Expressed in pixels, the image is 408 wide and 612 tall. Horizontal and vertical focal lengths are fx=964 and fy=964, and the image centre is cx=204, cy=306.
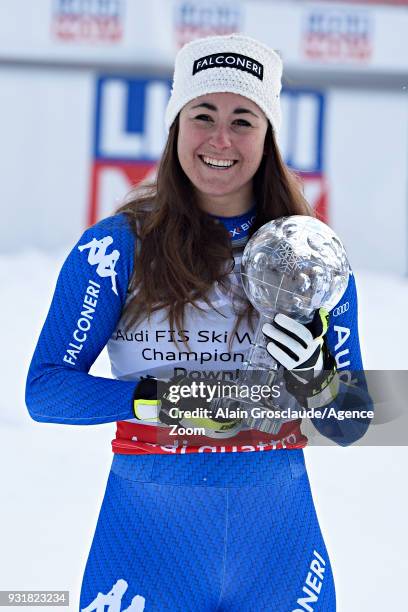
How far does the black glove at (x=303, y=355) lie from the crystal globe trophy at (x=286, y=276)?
0.03m

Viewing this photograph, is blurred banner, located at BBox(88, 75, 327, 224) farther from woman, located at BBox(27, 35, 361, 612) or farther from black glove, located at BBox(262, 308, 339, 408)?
black glove, located at BBox(262, 308, 339, 408)

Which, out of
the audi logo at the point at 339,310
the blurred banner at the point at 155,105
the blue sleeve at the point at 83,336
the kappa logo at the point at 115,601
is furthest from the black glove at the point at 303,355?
the blurred banner at the point at 155,105

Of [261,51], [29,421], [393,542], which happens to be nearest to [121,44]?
[29,421]

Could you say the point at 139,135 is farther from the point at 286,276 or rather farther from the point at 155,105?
the point at 286,276

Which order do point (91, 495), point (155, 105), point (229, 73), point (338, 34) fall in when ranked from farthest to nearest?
1. point (155, 105)
2. point (338, 34)
3. point (91, 495)
4. point (229, 73)

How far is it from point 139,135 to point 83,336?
13.2 feet

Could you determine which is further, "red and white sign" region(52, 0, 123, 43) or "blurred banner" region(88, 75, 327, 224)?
"blurred banner" region(88, 75, 327, 224)

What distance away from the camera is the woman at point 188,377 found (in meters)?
1.63

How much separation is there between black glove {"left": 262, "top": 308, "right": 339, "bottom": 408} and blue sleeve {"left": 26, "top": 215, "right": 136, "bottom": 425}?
0.28m

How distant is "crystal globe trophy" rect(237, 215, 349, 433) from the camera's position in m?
1.49

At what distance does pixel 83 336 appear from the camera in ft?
5.41

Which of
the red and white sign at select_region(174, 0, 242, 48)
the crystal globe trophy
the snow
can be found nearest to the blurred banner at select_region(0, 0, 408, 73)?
the red and white sign at select_region(174, 0, 242, 48)

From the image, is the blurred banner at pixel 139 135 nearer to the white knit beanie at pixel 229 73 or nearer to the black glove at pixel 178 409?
the white knit beanie at pixel 229 73

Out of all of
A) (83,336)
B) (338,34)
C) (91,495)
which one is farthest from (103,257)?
(338,34)
